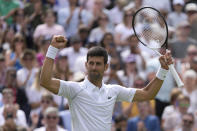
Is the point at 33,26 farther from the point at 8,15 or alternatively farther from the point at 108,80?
the point at 108,80

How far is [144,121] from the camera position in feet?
37.5

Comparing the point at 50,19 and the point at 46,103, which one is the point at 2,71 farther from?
the point at 50,19

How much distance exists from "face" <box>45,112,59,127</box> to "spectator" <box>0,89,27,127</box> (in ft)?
1.73

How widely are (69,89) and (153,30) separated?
3.96ft

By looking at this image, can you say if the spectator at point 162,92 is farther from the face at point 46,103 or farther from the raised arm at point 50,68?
the raised arm at point 50,68

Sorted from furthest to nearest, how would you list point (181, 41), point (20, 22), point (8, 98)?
point (20, 22) → point (181, 41) → point (8, 98)

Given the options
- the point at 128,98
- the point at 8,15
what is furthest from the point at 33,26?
the point at 128,98

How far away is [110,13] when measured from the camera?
15453 mm

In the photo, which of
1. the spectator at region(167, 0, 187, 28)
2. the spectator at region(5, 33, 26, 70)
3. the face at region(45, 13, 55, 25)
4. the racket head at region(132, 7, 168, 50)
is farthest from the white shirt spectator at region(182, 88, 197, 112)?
the racket head at region(132, 7, 168, 50)

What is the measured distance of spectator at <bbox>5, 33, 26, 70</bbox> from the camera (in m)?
13.4

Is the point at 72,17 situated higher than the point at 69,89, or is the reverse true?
the point at 69,89

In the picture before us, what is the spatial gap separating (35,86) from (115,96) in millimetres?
5566

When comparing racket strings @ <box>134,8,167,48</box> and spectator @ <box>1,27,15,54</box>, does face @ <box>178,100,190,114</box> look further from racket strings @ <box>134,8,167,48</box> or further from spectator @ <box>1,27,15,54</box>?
racket strings @ <box>134,8,167,48</box>

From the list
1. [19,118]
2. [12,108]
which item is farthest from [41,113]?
[12,108]
